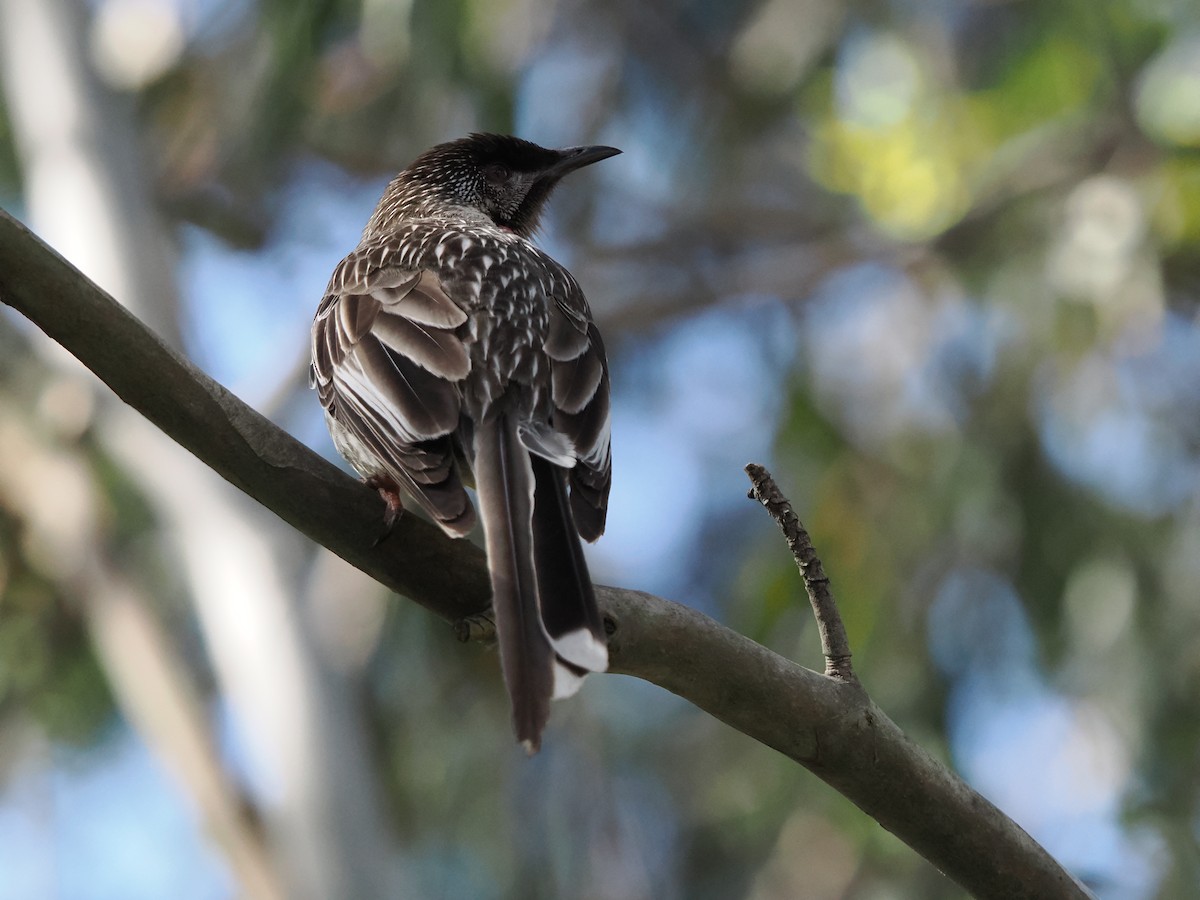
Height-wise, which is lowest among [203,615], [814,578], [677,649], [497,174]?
[677,649]

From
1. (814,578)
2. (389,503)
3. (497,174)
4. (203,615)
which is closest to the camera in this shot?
(389,503)

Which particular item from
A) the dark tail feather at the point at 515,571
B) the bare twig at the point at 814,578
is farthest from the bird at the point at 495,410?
the bare twig at the point at 814,578

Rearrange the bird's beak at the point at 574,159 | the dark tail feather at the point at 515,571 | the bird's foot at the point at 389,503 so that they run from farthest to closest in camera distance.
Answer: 1. the bird's beak at the point at 574,159
2. the bird's foot at the point at 389,503
3. the dark tail feather at the point at 515,571

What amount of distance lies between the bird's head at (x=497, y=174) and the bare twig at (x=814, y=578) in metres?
2.28

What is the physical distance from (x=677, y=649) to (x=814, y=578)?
1.01 feet

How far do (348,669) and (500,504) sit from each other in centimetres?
539

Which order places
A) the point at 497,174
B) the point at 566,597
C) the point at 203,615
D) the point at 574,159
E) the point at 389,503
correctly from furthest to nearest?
the point at 203,615, the point at 497,174, the point at 574,159, the point at 389,503, the point at 566,597

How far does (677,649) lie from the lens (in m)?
2.77

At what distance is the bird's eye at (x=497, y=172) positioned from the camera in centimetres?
499

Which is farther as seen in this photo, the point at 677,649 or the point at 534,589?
the point at 677,649

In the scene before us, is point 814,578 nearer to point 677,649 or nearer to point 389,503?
point 677,649

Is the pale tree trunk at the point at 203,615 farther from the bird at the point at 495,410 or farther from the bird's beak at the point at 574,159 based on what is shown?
the bird at the point at 495,410

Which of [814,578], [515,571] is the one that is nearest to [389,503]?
[515,571]

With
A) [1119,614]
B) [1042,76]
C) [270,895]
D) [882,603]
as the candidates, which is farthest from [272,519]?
[1042,76]
